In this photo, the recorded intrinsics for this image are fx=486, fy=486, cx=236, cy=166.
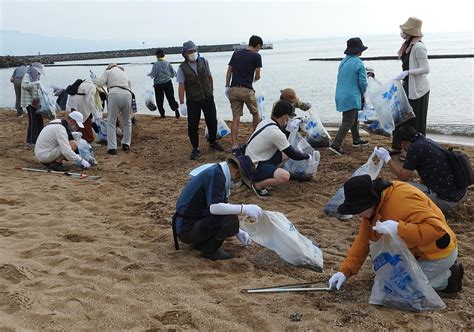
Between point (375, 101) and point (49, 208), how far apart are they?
11.9 feet

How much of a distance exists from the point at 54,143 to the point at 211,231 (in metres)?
3.43

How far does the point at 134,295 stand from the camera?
286 cm

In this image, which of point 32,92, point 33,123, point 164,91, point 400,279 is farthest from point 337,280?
point 164,91

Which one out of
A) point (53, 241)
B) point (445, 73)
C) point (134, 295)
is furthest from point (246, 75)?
point (445, 73)

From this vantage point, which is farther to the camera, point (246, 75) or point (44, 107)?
point (44, 107)

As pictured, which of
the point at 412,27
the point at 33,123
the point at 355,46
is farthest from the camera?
the point at 33,123

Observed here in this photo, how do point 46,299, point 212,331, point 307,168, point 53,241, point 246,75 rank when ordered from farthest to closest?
point 246,75 < point 307,168 < point 53,241 < point 46,299 < point 212,331

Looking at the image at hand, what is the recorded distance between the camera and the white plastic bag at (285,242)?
329cm

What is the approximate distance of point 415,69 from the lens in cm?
540

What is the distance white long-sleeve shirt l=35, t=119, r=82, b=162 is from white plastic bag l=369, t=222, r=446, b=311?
430 cm

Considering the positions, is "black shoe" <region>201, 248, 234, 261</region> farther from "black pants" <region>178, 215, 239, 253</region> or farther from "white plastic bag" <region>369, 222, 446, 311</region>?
"white plastic bag" <region>369, 222, 446, 311</region>

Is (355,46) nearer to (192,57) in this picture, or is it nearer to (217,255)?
(192,57)

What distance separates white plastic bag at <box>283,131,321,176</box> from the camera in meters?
5.25

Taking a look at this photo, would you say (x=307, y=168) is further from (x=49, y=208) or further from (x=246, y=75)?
(x=49, y=208)
